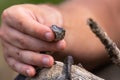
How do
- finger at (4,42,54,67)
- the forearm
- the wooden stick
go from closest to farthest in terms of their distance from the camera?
the wooden stick, finger at (4,42,54,67), the forearm

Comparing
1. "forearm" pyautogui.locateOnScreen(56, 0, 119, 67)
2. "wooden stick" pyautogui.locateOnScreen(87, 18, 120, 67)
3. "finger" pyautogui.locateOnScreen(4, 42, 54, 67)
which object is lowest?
"wooden stick" pyautogui.locateOnScreen(87, 18, 120, 67)

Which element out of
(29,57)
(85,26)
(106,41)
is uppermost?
(85,26)

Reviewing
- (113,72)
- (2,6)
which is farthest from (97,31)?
(2,6)

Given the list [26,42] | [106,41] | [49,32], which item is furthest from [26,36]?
[106,41]

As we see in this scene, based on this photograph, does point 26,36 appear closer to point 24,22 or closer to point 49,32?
point 24,22

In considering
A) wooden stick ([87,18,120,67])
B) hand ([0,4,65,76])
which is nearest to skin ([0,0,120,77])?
hand ([0,4,65,76])

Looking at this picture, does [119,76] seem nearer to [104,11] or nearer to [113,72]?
[113,72]

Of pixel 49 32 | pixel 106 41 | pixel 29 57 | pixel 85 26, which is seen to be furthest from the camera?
pixel 85 26

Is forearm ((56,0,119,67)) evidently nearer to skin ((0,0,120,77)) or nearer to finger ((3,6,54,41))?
skin ((0,0,120,77))
